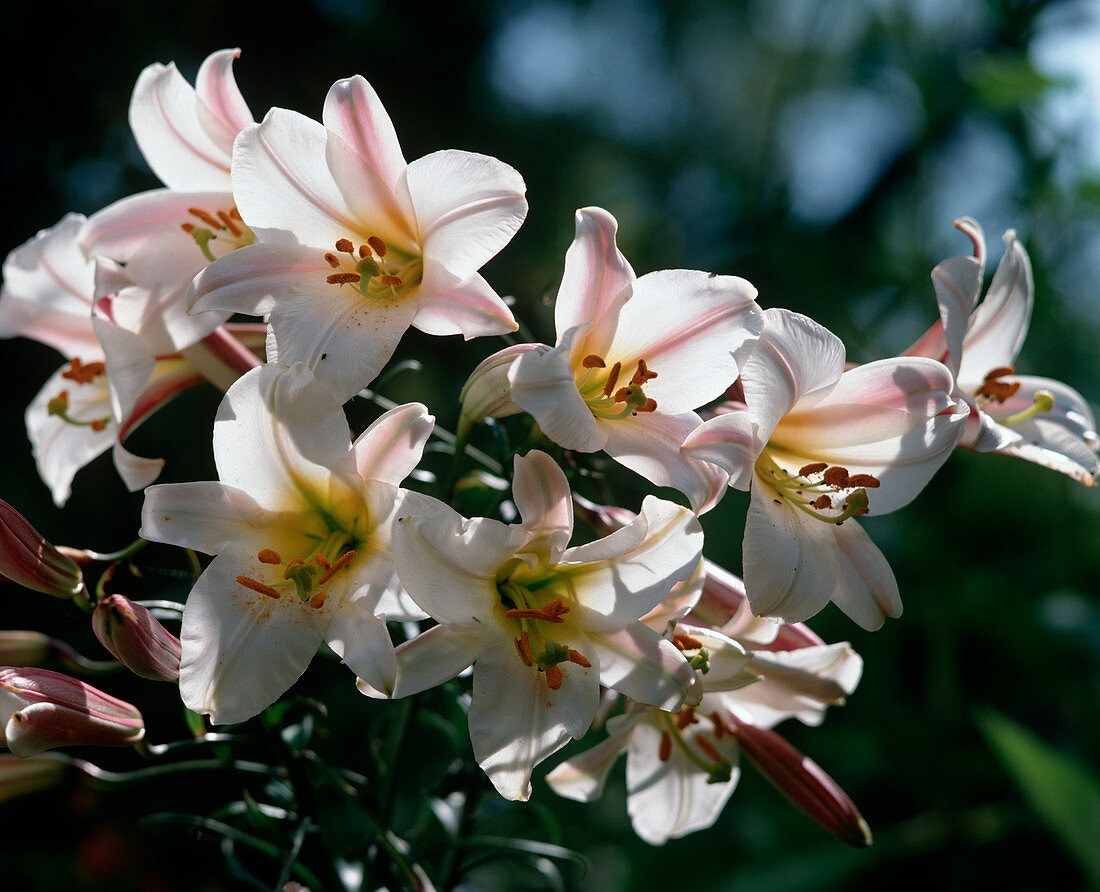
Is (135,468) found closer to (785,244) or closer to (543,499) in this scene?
(543,499)

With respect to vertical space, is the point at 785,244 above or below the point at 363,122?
below

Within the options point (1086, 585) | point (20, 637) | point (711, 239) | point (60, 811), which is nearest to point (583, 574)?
point (20, 637)

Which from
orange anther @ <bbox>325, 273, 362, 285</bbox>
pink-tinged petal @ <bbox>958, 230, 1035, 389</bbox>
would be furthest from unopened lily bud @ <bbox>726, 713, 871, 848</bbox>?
orange anther @ <bbox>325, 273, 362, 285</bbox>

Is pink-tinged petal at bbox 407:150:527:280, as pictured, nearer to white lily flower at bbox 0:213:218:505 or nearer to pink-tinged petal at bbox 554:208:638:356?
pink-tinged petal at bbox 554:208:638:356

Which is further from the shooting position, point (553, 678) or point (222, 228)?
point (222, 228)

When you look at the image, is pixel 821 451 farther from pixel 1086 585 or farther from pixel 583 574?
pixel 1086 585

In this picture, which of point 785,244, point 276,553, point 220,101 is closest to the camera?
point 276,553

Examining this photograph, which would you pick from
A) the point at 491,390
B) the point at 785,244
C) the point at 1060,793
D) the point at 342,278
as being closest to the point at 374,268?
the point at 342,278
